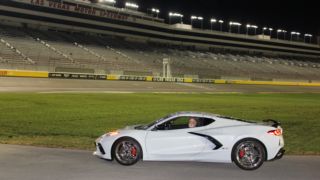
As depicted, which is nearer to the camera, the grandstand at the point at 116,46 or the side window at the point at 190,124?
the side window at the point at 190,124

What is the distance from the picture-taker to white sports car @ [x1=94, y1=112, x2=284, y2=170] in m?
9.39

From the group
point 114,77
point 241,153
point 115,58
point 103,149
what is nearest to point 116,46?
point 115,58

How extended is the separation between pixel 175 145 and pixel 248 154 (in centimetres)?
152

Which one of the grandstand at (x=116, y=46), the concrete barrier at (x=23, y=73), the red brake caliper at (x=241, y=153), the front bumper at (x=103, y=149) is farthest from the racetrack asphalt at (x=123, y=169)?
the grandstand at (x=116, y=46)

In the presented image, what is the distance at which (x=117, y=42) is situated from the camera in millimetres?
86125

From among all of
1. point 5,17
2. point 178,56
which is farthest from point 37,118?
point 178,56

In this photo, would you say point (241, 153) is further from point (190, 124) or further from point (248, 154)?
point (190, 124)

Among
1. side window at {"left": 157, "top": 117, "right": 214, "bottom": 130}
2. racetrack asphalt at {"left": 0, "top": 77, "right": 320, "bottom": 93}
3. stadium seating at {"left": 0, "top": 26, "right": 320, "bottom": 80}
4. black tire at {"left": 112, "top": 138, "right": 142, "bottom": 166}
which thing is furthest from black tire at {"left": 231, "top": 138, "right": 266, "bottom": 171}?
stadium seating at {"left": 0, "top": 26, "right": 320, "bottom": 80}

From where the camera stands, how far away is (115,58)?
7350 cm

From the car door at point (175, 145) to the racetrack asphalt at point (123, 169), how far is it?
0.23 m

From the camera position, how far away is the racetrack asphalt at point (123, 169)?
8.43 metres

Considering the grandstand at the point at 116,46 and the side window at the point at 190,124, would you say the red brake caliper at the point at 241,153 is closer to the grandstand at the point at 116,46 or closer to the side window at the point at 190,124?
the side window at the point at 190,124

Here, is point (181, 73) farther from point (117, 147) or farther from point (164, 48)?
point (117, 147)

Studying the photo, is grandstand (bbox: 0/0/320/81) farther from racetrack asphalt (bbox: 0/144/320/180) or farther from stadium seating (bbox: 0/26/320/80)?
racetrack asphalt (bbox: 0/144/320/180)
